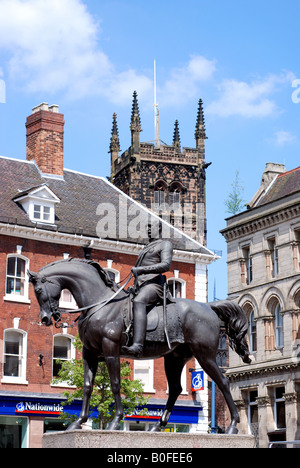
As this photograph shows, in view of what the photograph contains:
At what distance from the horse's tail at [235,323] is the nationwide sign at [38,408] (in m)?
24.7

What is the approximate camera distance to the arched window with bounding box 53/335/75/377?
39.8m

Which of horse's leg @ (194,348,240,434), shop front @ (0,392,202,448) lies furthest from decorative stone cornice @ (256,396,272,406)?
horse's leg @ (194,348,240,434)

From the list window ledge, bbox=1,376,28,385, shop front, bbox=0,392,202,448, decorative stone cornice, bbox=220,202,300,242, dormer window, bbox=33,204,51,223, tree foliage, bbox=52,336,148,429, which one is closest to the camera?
tree foliage, bbox=52,336,148,429

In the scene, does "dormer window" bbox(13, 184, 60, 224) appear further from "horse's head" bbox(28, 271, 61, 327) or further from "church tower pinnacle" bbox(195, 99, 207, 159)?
"church tower pinnacle" bbox(195, 99, 207, 159)

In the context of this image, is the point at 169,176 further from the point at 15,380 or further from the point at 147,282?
the point at 147,282

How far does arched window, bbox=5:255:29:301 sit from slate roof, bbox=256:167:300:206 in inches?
764

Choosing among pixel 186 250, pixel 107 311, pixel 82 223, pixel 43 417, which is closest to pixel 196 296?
pixel 186 250

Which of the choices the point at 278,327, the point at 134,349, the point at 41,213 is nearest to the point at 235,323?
the point at 134,349

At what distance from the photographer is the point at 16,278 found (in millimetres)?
39188

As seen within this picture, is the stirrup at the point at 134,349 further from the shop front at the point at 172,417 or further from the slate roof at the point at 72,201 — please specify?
the shop front at the point at 172,417

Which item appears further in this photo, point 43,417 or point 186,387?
point 186,387
